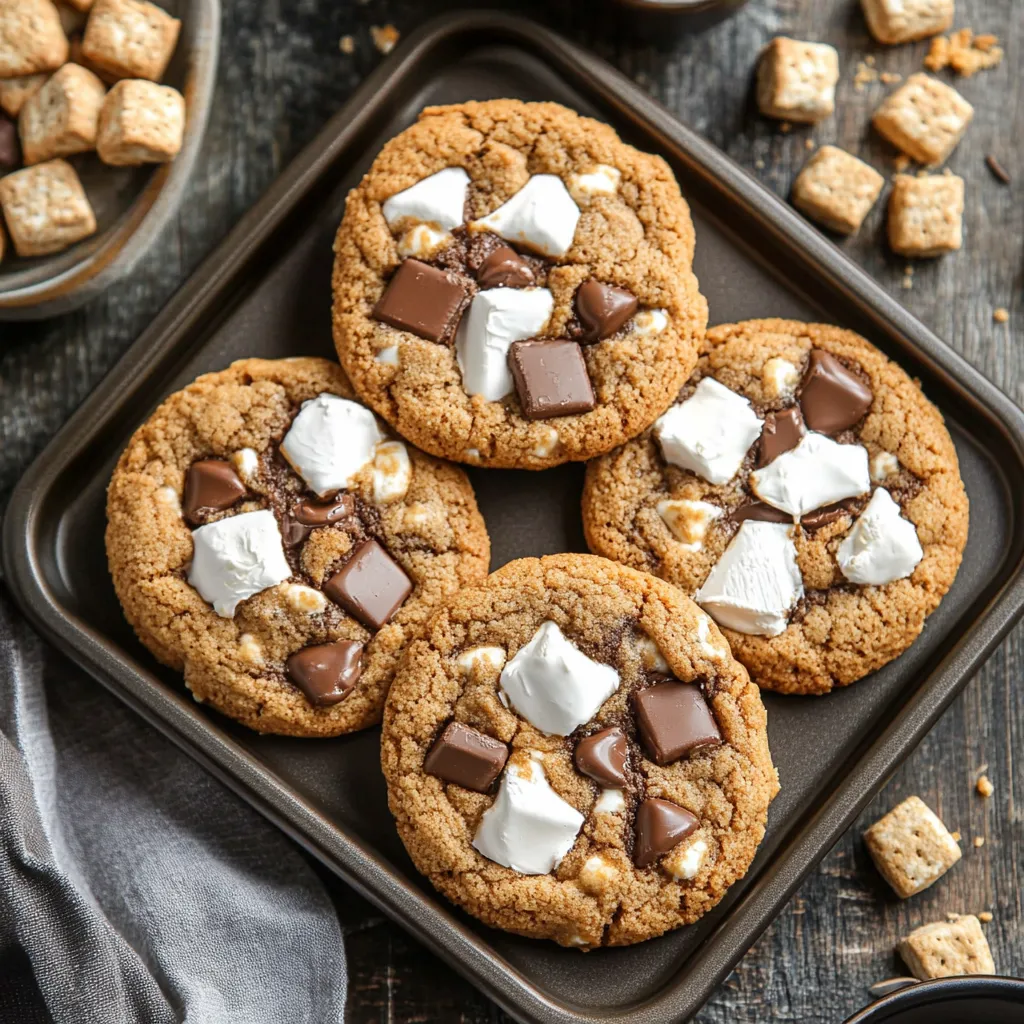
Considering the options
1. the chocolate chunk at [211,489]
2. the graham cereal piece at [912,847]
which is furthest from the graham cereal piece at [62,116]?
the graham cereal piece at [912,847]

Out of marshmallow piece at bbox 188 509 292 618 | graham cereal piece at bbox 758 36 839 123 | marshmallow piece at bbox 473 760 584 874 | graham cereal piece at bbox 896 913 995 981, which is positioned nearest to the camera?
marshmallow piece at bbox 473 760 584 874

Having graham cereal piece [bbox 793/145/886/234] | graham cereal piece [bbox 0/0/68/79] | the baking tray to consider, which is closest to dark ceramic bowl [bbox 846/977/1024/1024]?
the baking tray

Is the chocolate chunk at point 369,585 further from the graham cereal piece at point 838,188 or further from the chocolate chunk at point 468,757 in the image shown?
the graham cereal piece at point 838,188

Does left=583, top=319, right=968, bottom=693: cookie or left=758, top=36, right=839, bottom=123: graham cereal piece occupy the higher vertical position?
left=758, top=36, right=839, bottom=123: graham cereal piece

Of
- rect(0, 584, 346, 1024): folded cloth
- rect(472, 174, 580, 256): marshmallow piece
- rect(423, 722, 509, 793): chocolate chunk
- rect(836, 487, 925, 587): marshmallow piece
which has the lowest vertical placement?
rect(0, 584, 346, 1024): folded cloth

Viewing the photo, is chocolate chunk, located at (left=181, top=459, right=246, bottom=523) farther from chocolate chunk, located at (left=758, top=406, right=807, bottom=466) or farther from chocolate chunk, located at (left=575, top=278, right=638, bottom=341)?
chocolate chunk, located at (left=758, top=406, right=807, bottom=466)
